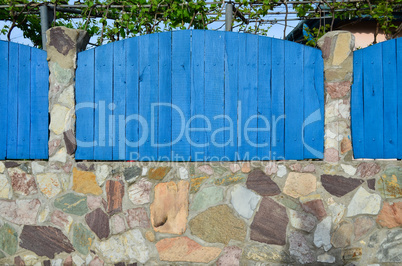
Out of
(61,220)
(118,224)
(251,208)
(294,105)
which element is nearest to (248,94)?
(294,105)

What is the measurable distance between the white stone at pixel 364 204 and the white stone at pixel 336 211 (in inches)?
2.3

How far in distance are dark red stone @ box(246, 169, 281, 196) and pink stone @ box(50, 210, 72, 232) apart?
1.63 m

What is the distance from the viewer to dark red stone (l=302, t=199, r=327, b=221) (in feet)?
10.1

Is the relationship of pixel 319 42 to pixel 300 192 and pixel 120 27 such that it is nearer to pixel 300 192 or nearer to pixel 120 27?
pixel 300 192

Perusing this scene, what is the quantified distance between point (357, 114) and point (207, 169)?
4.53ft

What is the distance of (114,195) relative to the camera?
3166 millimetres

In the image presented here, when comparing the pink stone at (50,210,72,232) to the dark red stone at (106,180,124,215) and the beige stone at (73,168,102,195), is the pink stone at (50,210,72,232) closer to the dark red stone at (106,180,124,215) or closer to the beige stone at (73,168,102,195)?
the beige stone at (73,168,102,195)

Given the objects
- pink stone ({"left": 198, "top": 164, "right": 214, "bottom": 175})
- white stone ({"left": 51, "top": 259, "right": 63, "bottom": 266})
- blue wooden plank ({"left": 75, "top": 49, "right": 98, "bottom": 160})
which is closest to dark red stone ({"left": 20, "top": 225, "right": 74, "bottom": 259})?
white stone ({"left": 51, "top": 259, "right": 63, "bottom": 266})

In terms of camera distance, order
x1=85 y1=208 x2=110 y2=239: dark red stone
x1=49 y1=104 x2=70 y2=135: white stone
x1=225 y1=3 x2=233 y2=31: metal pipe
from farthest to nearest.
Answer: x1=225 y1=3 x2=233 y2=31: metal pipe, x1=49 y1=104 x2=70 y2=135: white stone, x1=85 y1=208 x2=110 y2=239: dark red stone

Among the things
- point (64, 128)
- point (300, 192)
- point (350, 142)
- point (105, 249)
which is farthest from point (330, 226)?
point (64, 128)

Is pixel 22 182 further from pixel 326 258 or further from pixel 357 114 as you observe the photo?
pixel 357 114

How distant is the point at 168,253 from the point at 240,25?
118 inches

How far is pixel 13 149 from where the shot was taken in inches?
132

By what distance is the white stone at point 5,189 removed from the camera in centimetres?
330
